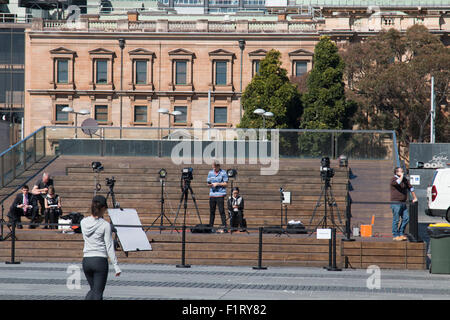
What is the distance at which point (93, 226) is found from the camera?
35.7 ft

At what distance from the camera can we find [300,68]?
72750 millimetres

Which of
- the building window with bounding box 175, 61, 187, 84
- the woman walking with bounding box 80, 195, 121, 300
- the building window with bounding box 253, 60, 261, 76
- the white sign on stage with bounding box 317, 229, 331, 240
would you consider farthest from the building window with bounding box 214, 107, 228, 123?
the woman walking with bounding box 80, 195, 121, 300

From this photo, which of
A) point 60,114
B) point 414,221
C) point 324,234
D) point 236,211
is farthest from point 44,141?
point 60,114

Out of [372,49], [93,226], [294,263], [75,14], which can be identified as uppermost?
[75,14]

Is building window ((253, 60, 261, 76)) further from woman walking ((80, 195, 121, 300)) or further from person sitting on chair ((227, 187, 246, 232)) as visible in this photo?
woman walking ((80, 195, 121, 300))

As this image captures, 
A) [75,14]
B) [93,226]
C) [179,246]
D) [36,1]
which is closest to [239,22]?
[75,14]

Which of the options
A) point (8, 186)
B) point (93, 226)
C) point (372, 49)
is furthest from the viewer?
point (372, 49)

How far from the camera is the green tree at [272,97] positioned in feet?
210

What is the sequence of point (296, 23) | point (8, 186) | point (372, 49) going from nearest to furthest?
point (8, 186) < point (372, 49) < point (296, 23)

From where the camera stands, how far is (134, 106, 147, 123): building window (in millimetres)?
75188

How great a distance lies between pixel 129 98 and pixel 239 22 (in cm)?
1183

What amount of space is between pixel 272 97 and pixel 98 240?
177 feet

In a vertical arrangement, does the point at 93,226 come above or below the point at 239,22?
below
